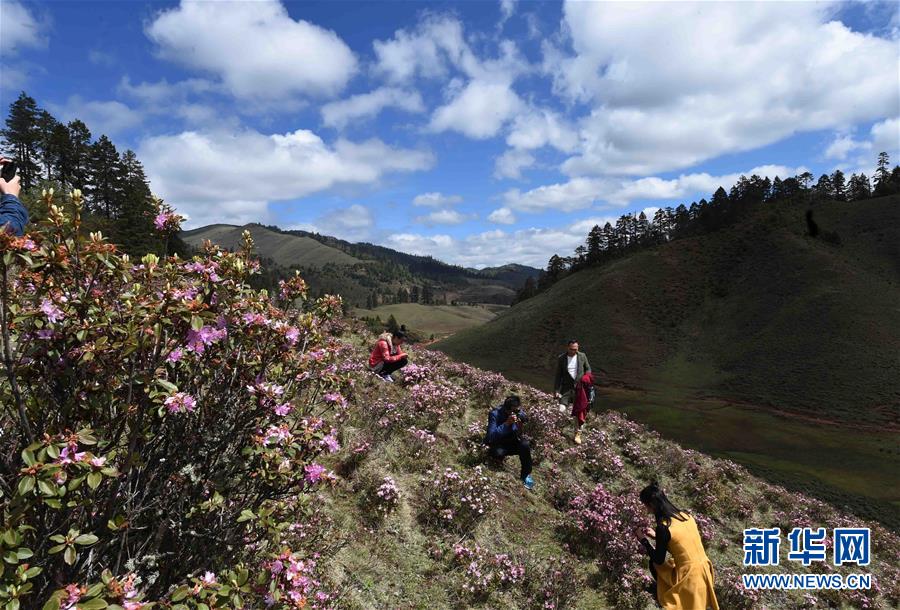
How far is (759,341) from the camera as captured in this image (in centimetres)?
9275

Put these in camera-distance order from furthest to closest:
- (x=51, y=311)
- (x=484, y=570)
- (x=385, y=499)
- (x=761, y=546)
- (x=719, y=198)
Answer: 1. (x=719, y=198)
2. (x=761, y=546)
3. (x=385, y=499)
4. (x=484, y=570)
5. (x=51, y=311)

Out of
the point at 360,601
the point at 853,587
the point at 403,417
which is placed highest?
the point at 403,417

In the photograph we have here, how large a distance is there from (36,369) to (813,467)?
2329 inches

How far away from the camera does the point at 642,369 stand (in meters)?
93.6

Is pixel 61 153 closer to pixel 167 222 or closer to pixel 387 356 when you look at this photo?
pixel 387 356

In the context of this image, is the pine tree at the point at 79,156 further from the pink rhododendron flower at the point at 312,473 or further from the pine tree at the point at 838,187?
the pine tree at the point at 838,187

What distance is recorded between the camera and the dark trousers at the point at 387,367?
1290 centimetres

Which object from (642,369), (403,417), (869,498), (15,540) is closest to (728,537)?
(403,417)

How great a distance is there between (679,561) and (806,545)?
988 centimetres

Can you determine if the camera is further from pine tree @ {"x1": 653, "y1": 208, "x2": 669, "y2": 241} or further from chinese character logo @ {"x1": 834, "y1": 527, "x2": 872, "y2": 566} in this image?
pine tree @ {"x1": 653, "y1": 208, "x2": 669, "y2": 241}

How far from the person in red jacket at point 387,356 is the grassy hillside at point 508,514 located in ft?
1.45

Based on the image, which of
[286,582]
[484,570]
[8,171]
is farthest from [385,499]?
[8,171]

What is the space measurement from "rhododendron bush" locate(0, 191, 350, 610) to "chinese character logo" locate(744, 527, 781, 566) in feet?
37.7

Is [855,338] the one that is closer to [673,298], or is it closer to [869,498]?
[673,298]
